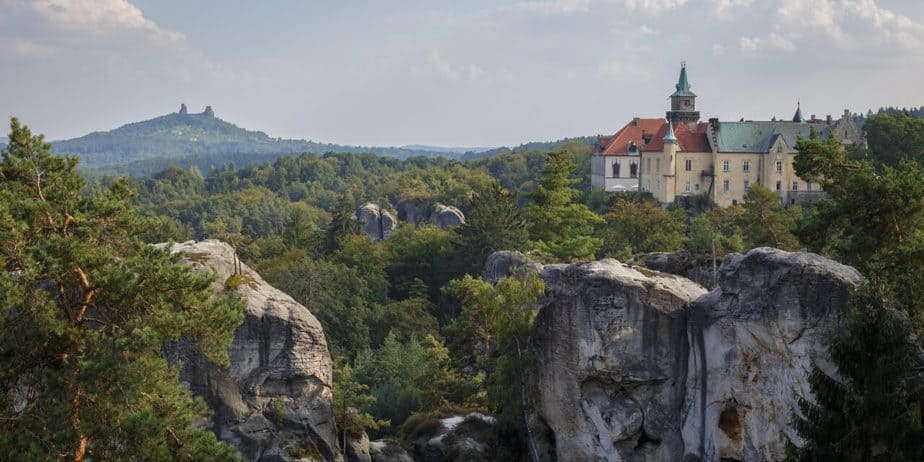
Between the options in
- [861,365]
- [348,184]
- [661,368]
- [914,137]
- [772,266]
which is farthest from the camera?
[348,184]

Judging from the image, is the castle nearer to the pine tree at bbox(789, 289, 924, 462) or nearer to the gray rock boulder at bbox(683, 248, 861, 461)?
the gray rock boulder at bbox(683, 248, 861, 461)

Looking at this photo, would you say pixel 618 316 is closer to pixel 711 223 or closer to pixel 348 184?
pixel 711 223

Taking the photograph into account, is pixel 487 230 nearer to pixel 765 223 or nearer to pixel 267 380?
pixel 765 223

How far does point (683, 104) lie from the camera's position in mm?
80438

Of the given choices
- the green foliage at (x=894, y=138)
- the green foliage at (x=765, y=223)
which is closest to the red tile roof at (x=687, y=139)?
the green foliage at (x=894, y=138)

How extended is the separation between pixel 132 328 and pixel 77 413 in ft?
5.13

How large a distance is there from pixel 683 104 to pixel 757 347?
193 ft

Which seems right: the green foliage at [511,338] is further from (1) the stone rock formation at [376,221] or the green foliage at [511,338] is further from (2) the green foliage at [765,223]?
(1) the stone rock formation at [376,221]

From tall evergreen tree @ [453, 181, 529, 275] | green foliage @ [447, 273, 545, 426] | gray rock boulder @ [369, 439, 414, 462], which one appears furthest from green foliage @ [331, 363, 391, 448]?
tall evergreen tree @ [453, 181, 529, 275]

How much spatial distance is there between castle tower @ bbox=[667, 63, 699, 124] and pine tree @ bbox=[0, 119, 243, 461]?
211 feet

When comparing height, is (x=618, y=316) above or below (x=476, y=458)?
above

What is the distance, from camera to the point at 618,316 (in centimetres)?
2627

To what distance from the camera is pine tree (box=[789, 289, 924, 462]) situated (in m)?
17.6

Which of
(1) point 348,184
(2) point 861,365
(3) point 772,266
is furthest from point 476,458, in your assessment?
(1) point 348,184
